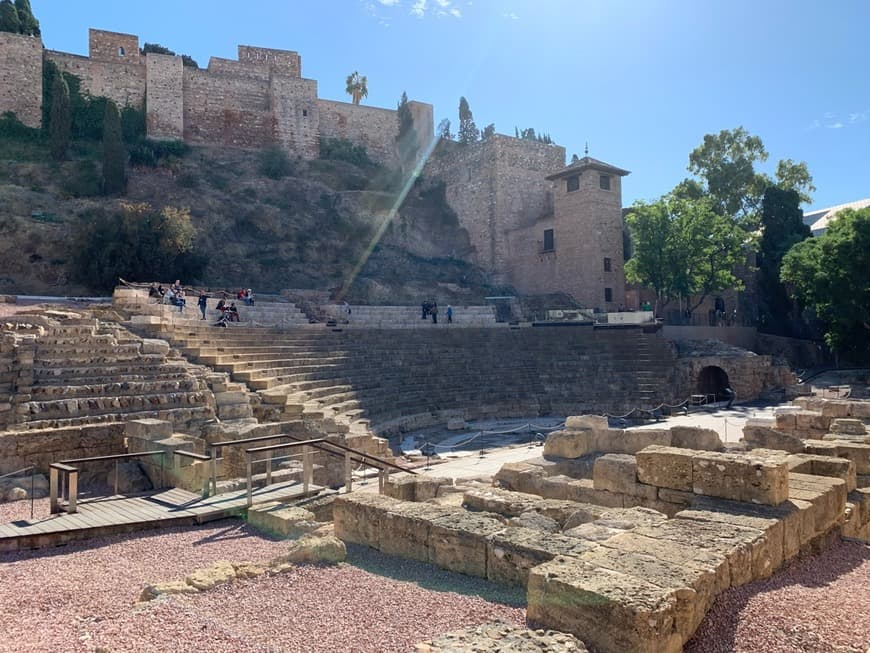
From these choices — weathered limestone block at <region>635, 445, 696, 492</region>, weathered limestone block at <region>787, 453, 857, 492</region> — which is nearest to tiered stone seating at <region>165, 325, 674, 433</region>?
weathered limestone block at <region>635, 445, 696, 492</region>

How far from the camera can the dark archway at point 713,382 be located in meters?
26.1

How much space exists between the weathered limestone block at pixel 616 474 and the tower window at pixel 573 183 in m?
29.8

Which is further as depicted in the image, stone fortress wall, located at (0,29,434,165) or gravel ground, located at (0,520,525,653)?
stone fortress wall, located at (0,29,434,165)

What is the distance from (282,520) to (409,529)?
1.65 metres

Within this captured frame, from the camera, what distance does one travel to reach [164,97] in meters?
44.4

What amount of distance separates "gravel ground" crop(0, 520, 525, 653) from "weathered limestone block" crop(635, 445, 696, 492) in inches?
109

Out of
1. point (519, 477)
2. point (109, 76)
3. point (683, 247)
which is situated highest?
point (109, 76)

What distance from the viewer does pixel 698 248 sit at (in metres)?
31.0

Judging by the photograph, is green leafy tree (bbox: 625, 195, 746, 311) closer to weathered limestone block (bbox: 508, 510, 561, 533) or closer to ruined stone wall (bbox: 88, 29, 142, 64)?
weathered limestone block (bbox: 508, 510, 561, 533)

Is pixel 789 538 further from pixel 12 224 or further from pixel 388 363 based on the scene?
pixel 12 224

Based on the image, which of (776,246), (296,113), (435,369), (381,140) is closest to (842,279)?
(776,246)

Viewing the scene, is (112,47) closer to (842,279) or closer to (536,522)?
(842,279)

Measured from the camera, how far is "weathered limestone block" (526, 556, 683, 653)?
359 centimetres

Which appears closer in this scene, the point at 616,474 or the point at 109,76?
the point at 616,474
